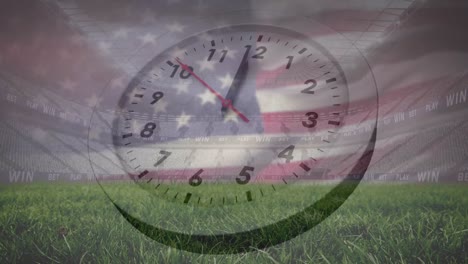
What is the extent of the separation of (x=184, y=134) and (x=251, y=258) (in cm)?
52

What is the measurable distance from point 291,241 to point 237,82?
64 cm

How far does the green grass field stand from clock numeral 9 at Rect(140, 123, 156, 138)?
1.32ft

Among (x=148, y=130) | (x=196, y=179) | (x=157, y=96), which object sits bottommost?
(x=196, y=179)

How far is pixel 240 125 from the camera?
4.83ft

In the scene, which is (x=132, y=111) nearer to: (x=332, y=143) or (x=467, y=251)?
(x=332, y=143)

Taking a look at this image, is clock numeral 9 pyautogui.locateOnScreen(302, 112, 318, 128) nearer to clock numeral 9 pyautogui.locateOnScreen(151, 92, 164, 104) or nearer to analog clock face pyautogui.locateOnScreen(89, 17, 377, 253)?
analog clock face pyautogui.locateOnScreen(89, 17, 377, 253)

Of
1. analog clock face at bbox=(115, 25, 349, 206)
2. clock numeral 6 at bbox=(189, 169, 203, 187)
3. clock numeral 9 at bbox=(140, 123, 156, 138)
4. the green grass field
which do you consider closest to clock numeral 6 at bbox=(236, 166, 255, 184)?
analog clock face at bbox=(115, 25, 349, 206)

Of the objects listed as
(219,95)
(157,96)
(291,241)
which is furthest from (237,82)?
(291,241)

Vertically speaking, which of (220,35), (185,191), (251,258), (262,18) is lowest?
(251,258)

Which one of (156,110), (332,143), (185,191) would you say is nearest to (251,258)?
(185,191)

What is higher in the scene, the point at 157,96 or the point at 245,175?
the point at 157,96

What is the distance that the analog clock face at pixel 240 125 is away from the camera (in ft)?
4.52

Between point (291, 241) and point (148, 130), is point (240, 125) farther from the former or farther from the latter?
point (291, 241)

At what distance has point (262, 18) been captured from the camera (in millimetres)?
1694
